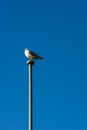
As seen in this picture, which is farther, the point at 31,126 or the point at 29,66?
the point at 29,66

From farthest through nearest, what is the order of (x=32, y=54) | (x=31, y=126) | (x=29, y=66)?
1. (x=32, y=54)
2. (x=29, y=66)
3. (x=31, y=126)

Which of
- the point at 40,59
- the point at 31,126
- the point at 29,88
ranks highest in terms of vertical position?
the point at 40,59

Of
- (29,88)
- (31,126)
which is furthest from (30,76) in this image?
(31,126)

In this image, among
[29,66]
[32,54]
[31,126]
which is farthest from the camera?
[32,54]

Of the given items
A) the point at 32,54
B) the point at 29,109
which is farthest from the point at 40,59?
the point at 29,109

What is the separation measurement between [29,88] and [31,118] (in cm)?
140

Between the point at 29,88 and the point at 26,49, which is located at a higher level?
the point at 26,49

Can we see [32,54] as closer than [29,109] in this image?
No

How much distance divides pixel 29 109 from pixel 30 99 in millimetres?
466

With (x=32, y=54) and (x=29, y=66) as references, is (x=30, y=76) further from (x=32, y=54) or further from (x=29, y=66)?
(x=32, y=54)

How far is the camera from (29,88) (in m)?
23.6

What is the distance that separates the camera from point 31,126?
22578mm

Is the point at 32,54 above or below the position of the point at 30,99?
above

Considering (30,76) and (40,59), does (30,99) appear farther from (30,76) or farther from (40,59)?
(40,59)
